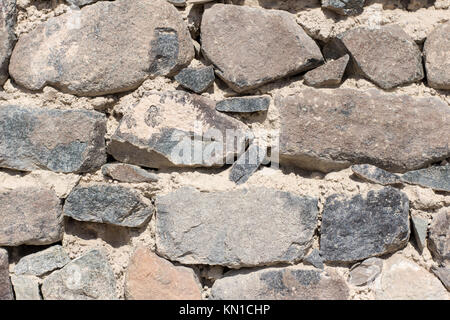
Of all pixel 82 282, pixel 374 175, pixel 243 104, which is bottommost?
pixel 82 282

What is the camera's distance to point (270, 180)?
134cm

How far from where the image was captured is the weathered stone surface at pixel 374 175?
131cm

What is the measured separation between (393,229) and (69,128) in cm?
85

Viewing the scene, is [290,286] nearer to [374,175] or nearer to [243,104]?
[374,175]

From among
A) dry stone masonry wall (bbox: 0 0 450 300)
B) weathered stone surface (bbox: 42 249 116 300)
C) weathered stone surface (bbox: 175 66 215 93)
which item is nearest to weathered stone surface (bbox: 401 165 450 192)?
dry stone masonry wall (bbox: 0 0 450 300)

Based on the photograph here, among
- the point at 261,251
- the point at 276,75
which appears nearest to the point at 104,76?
the point at 276,75

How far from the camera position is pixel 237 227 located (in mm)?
1312

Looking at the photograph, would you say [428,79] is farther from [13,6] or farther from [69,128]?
[13,6]

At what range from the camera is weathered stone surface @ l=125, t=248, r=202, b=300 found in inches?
52.0

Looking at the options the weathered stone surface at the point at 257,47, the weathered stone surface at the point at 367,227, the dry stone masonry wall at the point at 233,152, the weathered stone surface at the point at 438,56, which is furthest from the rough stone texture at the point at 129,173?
the weathered stone surface at the point at 438,56

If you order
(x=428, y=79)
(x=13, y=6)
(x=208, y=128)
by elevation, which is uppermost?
(x=13, y=6)

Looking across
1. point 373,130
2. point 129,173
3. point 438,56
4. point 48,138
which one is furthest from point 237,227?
point 438,56

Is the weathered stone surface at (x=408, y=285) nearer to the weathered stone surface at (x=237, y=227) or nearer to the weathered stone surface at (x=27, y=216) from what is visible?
the weathered stone surface at (x=237, y=227)

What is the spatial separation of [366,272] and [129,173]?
25.4 inches
